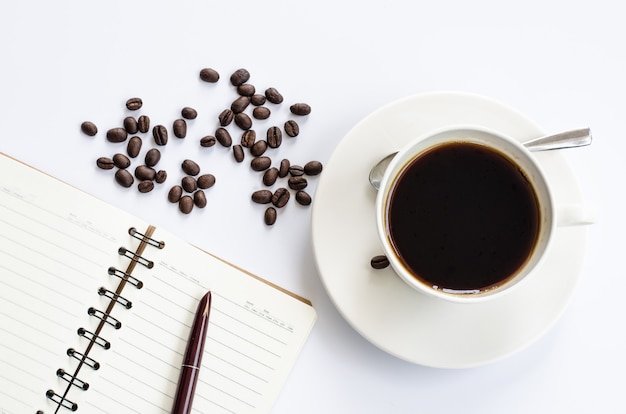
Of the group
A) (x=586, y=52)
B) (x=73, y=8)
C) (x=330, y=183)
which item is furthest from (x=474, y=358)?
(x=73, y=8)

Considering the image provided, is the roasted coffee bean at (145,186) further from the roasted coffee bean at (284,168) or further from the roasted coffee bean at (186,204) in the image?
the roasted coffee bean at (284,168)

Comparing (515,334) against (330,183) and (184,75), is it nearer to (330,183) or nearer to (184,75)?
(330,183)

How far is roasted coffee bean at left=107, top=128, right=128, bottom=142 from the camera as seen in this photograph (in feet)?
4.39

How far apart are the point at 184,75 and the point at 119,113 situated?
15cm

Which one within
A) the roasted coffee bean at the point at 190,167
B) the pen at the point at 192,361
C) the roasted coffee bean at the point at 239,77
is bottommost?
the pen at the point at 192,361

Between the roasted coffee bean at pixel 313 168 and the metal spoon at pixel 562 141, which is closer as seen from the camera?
the metal spoon at pixel 562 141

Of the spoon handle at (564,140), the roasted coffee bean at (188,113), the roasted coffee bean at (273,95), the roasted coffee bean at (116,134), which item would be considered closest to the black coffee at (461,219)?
the spoon handle at (564,140)

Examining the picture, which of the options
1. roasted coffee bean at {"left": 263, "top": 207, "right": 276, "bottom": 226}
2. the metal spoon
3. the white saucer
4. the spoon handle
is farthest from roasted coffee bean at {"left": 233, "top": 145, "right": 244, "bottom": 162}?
the spoon handle

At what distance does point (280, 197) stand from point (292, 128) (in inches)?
5.4

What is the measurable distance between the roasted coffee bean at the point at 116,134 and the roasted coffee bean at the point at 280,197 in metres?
0.32

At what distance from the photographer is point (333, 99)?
135 cm

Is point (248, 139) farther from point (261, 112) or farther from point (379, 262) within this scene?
point (379, 262)

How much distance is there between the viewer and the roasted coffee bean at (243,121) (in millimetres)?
1333

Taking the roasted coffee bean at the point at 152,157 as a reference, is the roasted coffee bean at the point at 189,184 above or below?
below
